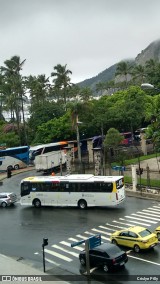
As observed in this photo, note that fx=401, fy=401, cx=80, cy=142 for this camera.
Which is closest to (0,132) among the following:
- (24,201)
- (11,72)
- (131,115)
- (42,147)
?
(11,72)

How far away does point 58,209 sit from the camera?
134 feet

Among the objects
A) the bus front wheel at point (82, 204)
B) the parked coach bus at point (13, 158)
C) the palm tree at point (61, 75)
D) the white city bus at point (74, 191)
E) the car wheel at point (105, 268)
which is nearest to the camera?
the car wheel at point (105, 268)

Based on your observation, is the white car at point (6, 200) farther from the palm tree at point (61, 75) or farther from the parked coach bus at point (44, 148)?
the palm tree at point (61, 75)

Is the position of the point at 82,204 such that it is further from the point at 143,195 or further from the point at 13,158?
the point at 13,158

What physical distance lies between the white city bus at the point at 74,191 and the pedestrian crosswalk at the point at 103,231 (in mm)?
3261

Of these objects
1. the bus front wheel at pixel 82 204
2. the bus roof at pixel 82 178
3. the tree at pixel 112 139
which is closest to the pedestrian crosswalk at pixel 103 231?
the bus roof at pixel 82 178

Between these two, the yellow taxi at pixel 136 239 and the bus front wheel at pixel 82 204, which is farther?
the bus front wheel at pixel 82 204

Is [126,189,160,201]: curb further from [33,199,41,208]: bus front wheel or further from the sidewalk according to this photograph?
the sidewalk

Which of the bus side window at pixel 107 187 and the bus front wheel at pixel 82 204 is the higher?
the bus side window at pixel 107 187

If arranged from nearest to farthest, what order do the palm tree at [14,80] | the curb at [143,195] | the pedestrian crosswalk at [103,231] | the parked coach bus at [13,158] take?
the pedestrian crosswalk at [103,231], the curb at [143,195], the parked coach bus at [13,158], the palm tree at [14,80]

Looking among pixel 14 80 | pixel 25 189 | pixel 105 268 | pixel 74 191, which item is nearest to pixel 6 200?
pixel 25 189

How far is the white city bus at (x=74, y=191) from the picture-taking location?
3872 centimetres

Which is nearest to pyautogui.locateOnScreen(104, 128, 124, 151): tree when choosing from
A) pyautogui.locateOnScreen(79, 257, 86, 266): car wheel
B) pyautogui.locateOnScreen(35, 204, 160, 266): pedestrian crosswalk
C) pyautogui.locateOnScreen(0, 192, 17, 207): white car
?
pyautogui.locateOnScreen(0, 192, 17, 207): white car

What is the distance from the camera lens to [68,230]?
108 ft
